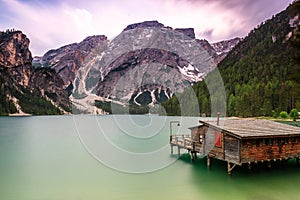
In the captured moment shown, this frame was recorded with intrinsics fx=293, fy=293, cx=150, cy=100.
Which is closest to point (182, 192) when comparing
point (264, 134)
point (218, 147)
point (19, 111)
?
point (218, 147)

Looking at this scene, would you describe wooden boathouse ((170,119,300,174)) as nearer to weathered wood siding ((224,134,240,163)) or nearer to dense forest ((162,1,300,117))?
weathered wood siding ((224,134,240,163))

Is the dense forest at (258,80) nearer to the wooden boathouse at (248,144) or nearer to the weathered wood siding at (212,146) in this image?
the wooden boathouse at (248,144)

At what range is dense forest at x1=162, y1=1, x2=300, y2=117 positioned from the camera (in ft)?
316

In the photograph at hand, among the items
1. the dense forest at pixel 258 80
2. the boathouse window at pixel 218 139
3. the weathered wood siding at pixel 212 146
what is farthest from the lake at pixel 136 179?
the dense forest at pixel 258 80

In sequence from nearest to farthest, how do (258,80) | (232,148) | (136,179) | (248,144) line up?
(248,144) → (232,148) → (136,179) → (258,80)

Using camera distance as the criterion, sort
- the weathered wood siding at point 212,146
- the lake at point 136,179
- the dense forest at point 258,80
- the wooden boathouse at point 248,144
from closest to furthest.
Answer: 1. the lake at point 136,179
2. the wooden boathouse at point 248,144
3. the weathered wood siding at point 212,146
4. the dense forest at point 258,80

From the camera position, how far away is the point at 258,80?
130 metres

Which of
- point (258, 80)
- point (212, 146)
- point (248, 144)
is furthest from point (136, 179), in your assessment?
point (258, 80)

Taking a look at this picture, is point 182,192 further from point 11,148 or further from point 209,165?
point 11,148

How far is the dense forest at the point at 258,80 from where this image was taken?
96.3 m

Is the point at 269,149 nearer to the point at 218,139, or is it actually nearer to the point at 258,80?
the point at 218,139

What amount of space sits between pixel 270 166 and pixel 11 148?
34.8 m

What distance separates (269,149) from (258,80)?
114m

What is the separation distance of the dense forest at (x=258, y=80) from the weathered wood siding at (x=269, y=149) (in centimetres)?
5726
